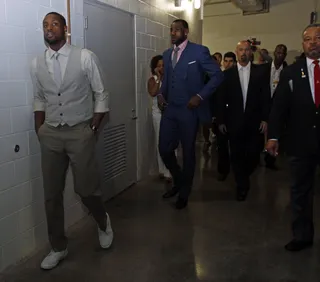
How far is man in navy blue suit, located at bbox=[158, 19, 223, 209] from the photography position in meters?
3.60

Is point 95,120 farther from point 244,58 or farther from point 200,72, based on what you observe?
point 244,58

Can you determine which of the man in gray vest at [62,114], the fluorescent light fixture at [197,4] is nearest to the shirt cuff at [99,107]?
the man in gray vest at [62,114]

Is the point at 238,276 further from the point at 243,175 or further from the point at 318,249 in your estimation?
the point at 243,175

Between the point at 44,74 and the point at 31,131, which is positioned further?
the point at 31,131

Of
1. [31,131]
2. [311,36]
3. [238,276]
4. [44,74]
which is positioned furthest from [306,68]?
[31,131]

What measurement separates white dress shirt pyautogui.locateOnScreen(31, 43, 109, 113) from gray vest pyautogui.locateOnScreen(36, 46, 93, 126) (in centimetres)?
3

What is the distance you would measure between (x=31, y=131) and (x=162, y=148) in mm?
1426

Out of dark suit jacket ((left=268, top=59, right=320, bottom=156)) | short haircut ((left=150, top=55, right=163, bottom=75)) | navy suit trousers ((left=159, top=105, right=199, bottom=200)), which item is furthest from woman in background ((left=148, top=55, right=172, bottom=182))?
dark suit jacket ((left=268, top=59, right=320, bottom=156))

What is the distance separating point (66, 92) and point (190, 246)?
1.48 m

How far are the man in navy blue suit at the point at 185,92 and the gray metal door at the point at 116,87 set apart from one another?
556 mm

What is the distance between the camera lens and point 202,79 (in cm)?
369

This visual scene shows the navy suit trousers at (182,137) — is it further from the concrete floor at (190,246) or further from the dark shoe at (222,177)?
the dark shoe at (222,177)

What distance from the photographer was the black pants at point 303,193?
2.70 meters

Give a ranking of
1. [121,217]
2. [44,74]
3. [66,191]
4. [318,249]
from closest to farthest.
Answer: [44,74] → [318,249] → [66,191] → [121,217]
